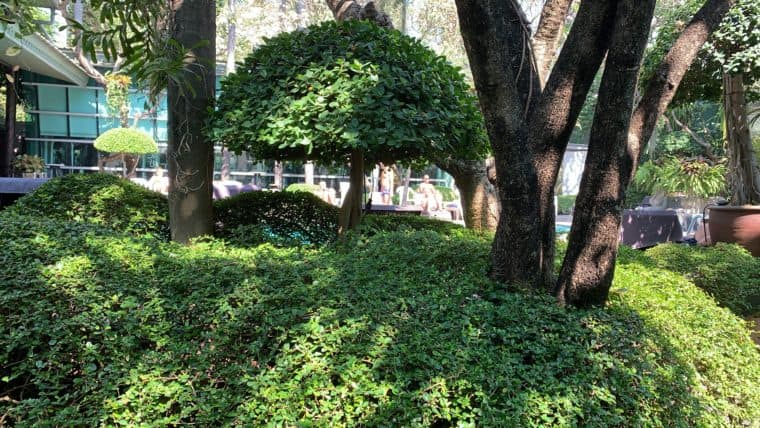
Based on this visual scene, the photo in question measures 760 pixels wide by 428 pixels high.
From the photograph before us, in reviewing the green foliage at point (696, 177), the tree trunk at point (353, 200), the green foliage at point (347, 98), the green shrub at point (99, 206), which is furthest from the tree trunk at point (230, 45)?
the green foliage at point (347, 98)

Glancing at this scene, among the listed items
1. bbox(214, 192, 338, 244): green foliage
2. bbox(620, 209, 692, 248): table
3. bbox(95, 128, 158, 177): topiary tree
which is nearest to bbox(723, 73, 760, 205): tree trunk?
bbox(620, 209, 692, 248): table

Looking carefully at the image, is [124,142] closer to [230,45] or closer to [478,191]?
[230,45]

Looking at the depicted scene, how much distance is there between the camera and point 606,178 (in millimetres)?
2959

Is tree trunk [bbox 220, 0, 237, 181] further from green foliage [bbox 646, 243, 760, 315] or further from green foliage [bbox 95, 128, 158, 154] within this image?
green foliage [bbox 646, 243, 760, 315]

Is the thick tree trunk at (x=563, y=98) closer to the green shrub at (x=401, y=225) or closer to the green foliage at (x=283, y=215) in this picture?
the green shrub at (x=401, y=225)

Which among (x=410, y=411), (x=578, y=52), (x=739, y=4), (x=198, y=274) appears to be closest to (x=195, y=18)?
(x=198, y=274)

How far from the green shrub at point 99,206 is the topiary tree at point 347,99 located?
130cm

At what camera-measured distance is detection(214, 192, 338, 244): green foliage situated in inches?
228

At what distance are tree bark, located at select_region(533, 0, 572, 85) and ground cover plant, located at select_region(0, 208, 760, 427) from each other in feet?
11.1

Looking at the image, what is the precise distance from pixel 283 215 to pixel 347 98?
2.14m

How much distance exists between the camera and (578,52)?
3.04 meters

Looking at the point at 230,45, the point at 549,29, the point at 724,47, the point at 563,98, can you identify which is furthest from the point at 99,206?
the point at 230,45

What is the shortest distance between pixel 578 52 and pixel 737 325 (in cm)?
182

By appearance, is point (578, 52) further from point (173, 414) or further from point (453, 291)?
point (173, 414)
